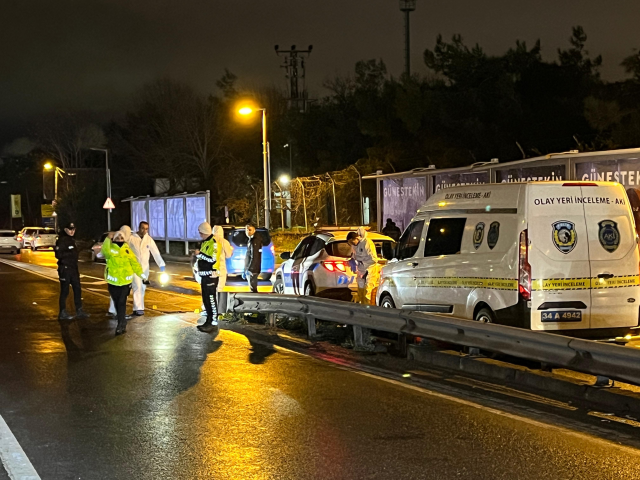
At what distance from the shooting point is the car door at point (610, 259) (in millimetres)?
9664

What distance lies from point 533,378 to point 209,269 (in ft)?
20.4

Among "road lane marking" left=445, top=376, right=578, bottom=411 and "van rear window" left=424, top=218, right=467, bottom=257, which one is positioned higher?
"van rear window" left=424, top=218, right=467, bottom=257

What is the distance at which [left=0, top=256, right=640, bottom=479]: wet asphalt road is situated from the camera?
19.2ft

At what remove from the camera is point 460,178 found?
22688 mm

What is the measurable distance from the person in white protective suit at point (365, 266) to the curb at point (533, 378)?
300cm

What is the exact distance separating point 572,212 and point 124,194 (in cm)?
6164

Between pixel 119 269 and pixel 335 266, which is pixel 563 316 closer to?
pixel 335 266

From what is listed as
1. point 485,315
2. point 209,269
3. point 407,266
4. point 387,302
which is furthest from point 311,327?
point 485,315

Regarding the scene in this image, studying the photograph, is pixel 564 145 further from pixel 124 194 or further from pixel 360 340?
pixel 124 194

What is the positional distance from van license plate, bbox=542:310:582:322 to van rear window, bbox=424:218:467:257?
1664 millimetres

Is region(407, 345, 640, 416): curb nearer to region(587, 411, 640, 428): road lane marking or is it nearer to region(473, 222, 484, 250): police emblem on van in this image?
region(587, 411, 640, 428): road lane marking

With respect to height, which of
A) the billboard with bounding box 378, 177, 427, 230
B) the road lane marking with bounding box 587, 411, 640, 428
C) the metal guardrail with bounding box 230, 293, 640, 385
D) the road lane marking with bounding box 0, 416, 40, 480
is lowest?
the road lane marking with bounding box 587, 411, 640, 428

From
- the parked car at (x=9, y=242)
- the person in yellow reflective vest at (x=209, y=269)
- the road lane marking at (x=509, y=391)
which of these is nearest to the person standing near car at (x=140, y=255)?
the person in yellow reflective vest at (x=209, y=269)

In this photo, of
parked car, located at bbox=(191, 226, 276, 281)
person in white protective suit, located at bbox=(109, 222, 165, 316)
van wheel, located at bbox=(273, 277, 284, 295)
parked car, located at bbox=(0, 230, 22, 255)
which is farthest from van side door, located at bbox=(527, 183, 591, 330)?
parked car, located at bbox=(0, 230, 22, 255)
